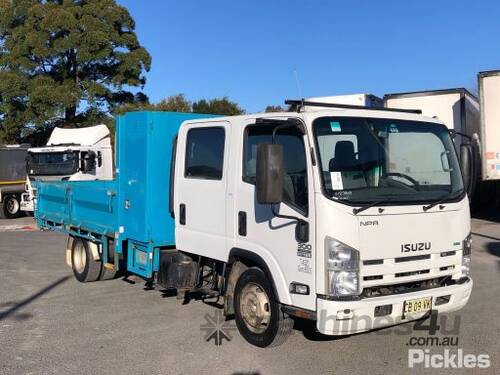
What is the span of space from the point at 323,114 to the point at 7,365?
3681 millimetres

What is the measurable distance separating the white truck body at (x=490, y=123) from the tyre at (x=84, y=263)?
9.98 meters

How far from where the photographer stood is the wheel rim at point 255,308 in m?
5.41

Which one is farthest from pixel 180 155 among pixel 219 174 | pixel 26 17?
pixel 26 17

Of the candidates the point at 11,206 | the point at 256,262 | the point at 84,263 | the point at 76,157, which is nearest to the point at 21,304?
the point at 84,263

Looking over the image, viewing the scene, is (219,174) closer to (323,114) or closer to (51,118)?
(323,114)

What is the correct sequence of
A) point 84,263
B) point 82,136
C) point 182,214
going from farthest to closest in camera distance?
point 82,136, point 84,263, point 182,214

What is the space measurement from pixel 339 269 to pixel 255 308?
1172 millimetres

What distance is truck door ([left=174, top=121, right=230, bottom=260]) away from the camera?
5.89 m

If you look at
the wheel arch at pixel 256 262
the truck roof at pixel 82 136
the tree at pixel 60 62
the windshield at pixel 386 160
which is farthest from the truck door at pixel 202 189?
the tree at pixel 60 62

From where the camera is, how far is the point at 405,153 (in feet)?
17.5

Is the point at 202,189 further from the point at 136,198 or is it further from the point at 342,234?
the point at 342,234

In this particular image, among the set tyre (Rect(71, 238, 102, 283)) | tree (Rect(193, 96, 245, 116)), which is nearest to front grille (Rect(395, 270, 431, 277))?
tyre (Rect(71, 238, 102, 283))

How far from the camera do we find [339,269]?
4672 mm

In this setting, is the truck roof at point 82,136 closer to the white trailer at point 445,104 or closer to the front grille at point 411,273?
the white trailer at point 445,104
